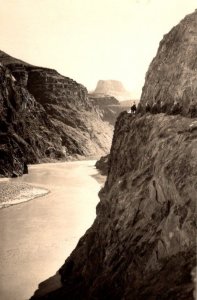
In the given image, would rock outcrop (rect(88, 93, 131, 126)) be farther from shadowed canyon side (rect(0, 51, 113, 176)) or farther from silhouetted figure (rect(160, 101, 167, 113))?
silhouetted figure (rect(160, 101, 167, 113))

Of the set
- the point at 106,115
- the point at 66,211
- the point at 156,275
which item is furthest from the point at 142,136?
the point at 106,115

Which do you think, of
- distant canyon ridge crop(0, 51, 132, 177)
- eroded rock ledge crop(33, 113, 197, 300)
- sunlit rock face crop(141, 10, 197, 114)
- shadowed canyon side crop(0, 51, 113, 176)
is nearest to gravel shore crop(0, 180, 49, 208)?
distant canyon ridge crop(0, 51, 132, 177)

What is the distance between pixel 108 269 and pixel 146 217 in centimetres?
200

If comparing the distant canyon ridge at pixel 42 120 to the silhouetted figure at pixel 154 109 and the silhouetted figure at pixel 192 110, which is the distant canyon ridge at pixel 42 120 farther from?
the silhouetted figure at pixel 192 110

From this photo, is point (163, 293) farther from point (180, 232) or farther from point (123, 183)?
point (123, 183)

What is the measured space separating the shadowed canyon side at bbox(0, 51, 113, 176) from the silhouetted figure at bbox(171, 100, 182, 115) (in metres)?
46.3

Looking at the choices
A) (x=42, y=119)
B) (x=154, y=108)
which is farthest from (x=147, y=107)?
(x=42, y=119)

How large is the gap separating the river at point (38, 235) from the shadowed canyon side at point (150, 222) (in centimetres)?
208

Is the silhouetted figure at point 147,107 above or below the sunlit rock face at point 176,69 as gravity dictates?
below

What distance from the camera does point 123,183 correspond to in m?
13.3

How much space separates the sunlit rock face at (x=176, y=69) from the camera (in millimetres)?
12859

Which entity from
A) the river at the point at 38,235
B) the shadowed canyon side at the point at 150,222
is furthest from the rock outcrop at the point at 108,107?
the shadowed canyon side at the point at 150,222

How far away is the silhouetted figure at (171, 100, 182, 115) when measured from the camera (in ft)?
42.1

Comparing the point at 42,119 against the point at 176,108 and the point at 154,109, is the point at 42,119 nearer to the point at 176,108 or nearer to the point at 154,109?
the point at 154,109
